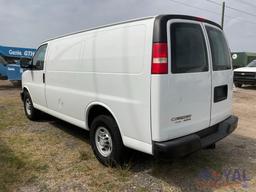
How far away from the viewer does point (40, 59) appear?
5902 mm

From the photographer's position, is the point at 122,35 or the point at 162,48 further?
the point at 122,35

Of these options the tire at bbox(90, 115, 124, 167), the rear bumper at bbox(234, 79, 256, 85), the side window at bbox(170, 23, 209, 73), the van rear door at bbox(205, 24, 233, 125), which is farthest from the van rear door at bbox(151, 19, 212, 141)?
the rear bumper at bbox(234, 79, 256, 85)

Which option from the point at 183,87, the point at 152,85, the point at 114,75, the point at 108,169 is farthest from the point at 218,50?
the point at 108,169

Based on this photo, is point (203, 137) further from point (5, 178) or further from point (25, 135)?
point (25, 135)

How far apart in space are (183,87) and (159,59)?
0.49 metres

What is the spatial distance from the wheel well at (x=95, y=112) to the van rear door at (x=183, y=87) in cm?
101

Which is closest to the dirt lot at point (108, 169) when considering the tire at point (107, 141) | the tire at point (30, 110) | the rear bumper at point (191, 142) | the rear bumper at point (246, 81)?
the tire at point (107, 141)

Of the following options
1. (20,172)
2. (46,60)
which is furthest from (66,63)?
(20,172)

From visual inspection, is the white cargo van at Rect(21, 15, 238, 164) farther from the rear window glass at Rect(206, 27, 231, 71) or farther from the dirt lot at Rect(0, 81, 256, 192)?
the dirt lot at Rect(0, 81, 256, 192)

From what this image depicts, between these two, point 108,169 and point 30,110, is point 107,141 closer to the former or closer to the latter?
point 108,169

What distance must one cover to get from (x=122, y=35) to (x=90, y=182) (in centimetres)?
205

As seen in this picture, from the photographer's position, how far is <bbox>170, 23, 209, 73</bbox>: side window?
3139 mm

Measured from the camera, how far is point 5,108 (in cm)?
863

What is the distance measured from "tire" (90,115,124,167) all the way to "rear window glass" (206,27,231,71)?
168cm
